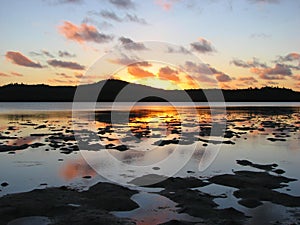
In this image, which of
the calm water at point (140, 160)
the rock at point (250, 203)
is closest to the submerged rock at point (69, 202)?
the calm water at point (140, 160)

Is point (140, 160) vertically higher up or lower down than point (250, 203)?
higher up

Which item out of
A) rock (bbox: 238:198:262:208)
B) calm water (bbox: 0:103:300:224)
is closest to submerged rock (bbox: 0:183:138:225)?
calm water (bbox: 0:103:300:224)

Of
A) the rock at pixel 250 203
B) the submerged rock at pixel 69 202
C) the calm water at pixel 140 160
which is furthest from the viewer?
→ the calm water at pixel 140 160

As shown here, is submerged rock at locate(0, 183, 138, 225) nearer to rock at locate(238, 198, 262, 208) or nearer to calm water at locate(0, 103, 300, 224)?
calm water at locate(0, 103, 300, 224)

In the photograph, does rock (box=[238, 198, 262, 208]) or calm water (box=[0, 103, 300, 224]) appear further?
calm water (box=[0, 103, 300, 224])

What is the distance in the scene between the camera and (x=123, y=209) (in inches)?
434

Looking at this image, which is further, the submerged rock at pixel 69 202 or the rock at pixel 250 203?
the rock at pixel 250 203

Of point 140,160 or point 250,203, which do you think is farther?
point 140,160

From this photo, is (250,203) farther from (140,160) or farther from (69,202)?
(140,160)

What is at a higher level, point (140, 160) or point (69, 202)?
point (140, 160)

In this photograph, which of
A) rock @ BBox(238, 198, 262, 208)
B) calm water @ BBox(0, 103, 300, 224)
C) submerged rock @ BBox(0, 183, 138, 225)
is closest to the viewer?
submerged rock @ BBox(0, 183, 138, 225)

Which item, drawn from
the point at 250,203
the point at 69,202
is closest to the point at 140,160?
the point at 69,202

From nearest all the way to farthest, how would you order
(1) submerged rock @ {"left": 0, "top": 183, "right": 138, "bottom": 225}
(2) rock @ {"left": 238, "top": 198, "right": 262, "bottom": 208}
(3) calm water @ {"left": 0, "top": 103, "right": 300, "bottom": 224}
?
(1) submerged rock @ {"left": 0, "top": 183, "right": 138, "bottom": 225} < (2) rock @ {"left": 238, "top": 198, "right": 262, "bottom": 208} < (3) calm water @ {"left": 0, "top": 103, "right": 300, "bottom": 224}

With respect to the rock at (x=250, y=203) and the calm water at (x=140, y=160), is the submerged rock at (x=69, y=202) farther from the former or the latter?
Result: the rock at (x=250, y=203)
